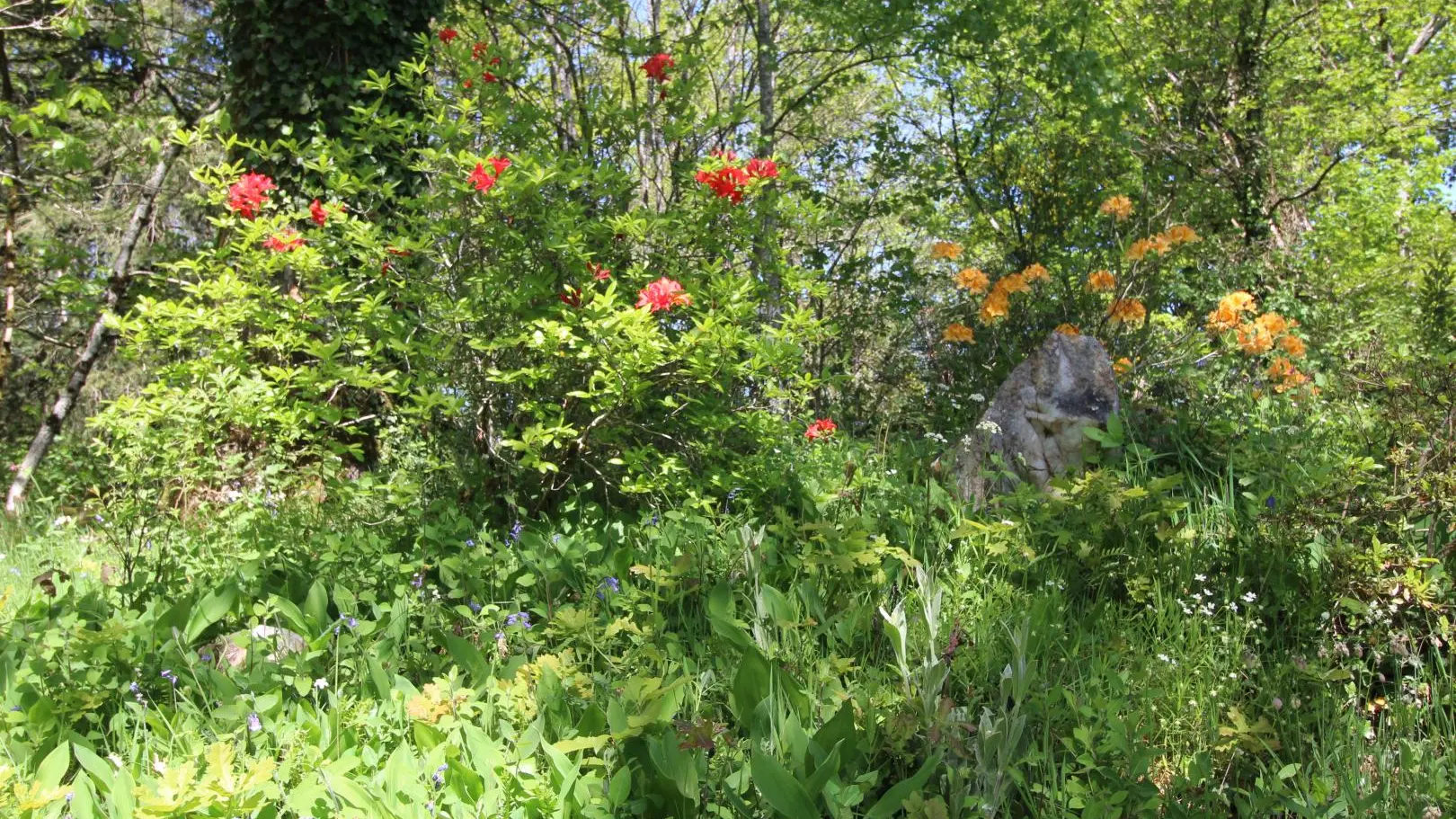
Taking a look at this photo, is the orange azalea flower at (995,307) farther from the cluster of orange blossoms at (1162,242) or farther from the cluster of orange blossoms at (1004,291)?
the cluster of orange blossoms at (1162,242)

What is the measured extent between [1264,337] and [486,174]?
12.2ft

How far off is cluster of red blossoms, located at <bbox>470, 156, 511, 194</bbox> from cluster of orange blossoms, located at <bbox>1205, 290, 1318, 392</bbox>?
3601mm

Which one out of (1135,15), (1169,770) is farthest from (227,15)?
(1135,15)

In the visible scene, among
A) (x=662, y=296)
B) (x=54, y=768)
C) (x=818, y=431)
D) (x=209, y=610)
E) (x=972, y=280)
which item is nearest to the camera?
(x=54, y=768)

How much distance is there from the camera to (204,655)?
8.43ft

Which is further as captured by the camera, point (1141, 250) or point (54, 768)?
point (1141, 250)

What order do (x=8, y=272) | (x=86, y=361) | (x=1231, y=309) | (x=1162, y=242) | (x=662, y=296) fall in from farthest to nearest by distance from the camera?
(x=8, y=272), (x=86, y=361), (x=1162, y=242), (x=1231, y=309), (x=662, y=296)

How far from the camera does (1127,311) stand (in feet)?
17.0

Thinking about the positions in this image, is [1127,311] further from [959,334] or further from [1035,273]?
[959,334]

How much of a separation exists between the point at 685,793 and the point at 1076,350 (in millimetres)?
3019

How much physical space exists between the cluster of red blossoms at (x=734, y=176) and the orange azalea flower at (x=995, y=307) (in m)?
1.99

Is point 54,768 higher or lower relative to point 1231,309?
lower

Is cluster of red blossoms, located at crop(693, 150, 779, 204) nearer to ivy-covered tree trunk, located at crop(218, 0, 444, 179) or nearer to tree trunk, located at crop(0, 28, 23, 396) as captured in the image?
ivy-covered tree trunk, located at crop(218, 0, 444, 179)

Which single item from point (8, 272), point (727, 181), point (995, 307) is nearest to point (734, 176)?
point (727, 181)
